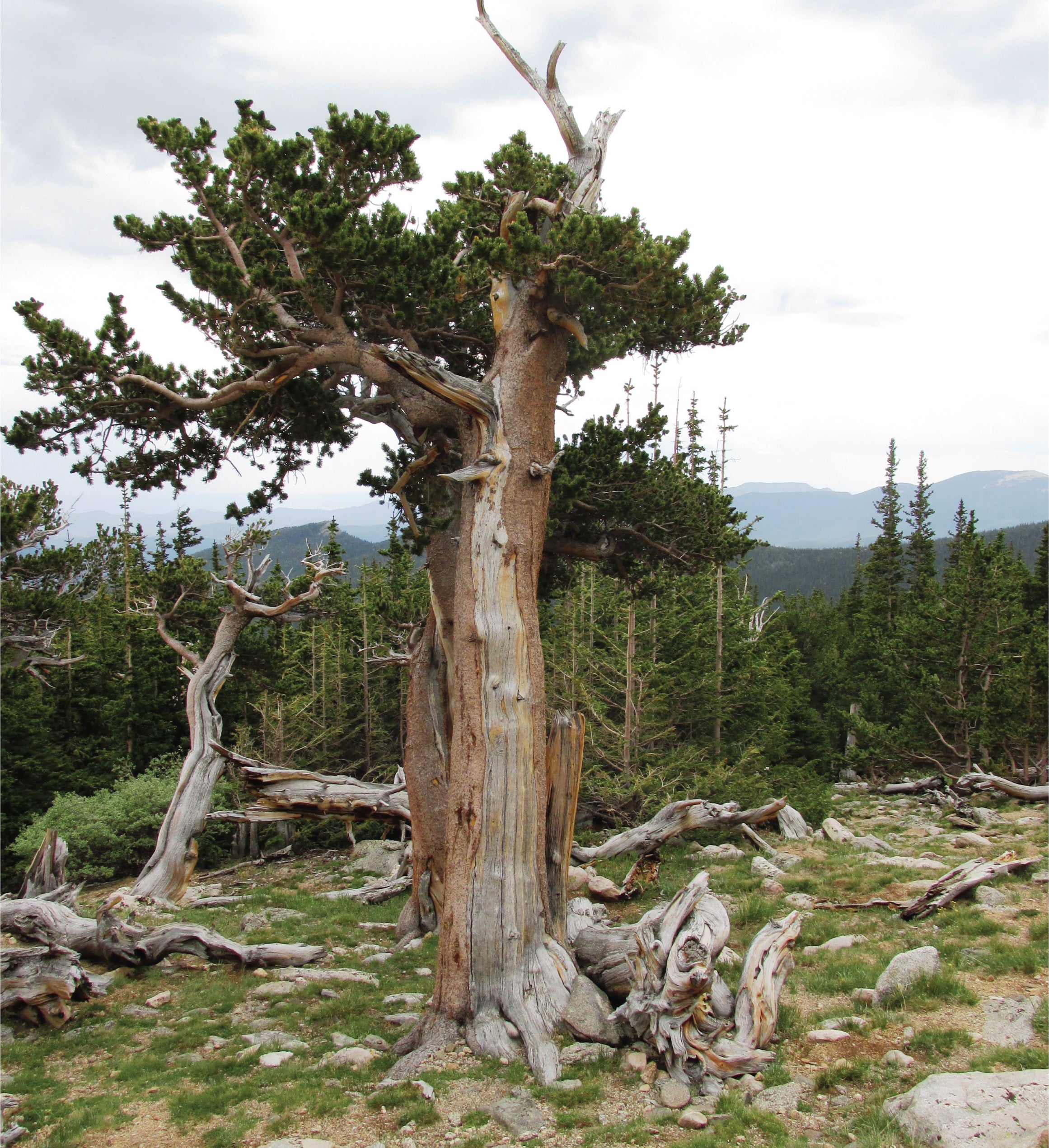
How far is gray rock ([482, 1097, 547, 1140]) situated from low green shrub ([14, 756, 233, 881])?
1634 cm

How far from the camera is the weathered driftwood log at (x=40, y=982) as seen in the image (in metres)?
8.00

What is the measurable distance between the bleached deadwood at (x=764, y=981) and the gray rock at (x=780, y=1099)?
59cm

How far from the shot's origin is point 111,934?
956 cm

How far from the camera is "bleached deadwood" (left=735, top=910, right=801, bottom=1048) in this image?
20.7 feet

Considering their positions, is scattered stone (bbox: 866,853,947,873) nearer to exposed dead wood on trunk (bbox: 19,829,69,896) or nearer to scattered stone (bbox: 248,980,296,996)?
scattered stone (bbox: 248,980,296,996)

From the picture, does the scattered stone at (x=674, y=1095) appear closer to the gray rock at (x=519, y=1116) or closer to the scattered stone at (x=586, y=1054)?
the scattered stone at (x=586, y=1054)

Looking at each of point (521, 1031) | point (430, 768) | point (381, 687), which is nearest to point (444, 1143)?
point (521, 1031)

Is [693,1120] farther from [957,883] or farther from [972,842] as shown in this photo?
[972,842]

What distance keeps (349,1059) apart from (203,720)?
9.77 metres

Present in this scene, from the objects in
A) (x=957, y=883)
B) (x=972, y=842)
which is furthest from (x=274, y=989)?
(x=972, y=842)

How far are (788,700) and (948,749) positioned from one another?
620 cm

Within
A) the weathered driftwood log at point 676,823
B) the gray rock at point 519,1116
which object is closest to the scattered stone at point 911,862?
the weathered driftwood log at point 676,823

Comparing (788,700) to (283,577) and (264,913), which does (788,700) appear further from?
(264,913)

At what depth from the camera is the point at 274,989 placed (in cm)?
902
